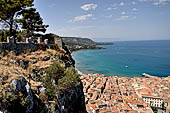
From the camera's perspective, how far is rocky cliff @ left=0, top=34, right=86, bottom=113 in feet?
25.0

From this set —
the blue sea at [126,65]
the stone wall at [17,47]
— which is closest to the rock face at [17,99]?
the stone wall at [17,47]

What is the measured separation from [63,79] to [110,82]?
1731 inches

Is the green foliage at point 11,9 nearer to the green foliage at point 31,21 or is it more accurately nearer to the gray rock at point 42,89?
the green foliage at point 31,21

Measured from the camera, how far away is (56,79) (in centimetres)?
1177

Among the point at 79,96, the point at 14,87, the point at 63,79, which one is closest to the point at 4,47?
the point at 14,87

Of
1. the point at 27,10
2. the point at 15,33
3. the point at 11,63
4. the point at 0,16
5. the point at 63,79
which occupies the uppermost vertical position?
the point at 27,10

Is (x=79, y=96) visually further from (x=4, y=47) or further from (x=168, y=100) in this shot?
(x=168, y=100)

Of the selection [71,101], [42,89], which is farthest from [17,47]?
[71,101]

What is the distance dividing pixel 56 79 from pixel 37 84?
1.95 metres

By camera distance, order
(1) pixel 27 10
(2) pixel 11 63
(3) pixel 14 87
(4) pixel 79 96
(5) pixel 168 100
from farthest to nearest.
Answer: (5) pixel 168 100
(1) pixel 27 10
(4) pixel 79 96
(2) pixel 11 63
(3) pixel 14 87

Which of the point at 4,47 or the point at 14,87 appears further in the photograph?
the point at 4,47

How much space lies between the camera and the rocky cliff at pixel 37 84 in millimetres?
7613

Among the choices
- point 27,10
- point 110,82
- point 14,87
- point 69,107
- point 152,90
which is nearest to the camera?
point 14,87

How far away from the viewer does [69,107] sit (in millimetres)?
12344
